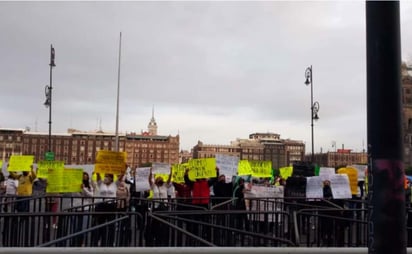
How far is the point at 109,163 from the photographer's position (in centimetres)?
1304

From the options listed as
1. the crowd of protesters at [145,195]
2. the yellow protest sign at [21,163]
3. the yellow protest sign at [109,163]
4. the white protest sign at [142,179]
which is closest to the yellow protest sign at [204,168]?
the crowd of protesters at [145,195]

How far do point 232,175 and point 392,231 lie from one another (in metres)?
13.8

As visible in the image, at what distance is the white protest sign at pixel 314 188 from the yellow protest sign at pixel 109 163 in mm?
4674

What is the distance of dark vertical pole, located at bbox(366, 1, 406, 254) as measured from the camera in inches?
98.1

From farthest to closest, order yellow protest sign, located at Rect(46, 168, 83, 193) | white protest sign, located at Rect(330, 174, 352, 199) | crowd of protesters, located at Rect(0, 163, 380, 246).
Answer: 1. white protest sign, located at Rect(330, 174, 352, 199)
2. yellow protest sign, located at Rect(46, 168, 83, 193)
3. crowd of protesters, located at Rect(0, 163, 380, 246)

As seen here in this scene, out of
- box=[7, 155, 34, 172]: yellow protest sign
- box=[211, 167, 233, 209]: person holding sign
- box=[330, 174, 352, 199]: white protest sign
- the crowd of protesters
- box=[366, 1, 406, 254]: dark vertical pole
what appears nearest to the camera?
box=[366, 1, 406, 254]: dark vertical pole

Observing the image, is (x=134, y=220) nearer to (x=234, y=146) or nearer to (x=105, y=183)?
(x=105, y=183)

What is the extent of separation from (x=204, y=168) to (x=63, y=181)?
3.90 meters

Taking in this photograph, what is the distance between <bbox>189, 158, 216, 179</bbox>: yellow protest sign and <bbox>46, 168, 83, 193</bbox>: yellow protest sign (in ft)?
11.3

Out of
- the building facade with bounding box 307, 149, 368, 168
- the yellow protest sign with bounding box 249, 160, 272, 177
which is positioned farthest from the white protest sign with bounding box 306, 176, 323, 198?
the building facade with bounding box 307, 149, 368, 168

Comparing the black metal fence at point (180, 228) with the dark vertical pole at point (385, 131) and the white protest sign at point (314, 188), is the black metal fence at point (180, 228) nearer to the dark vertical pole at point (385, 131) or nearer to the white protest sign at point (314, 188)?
the white protest sign at point (314, 188)

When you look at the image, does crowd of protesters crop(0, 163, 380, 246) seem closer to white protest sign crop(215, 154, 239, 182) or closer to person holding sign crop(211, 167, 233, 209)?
person holding sign crop(211, 167, 233, 209)

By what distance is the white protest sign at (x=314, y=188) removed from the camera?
44.1 ft

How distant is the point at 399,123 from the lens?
2559 millimetres
